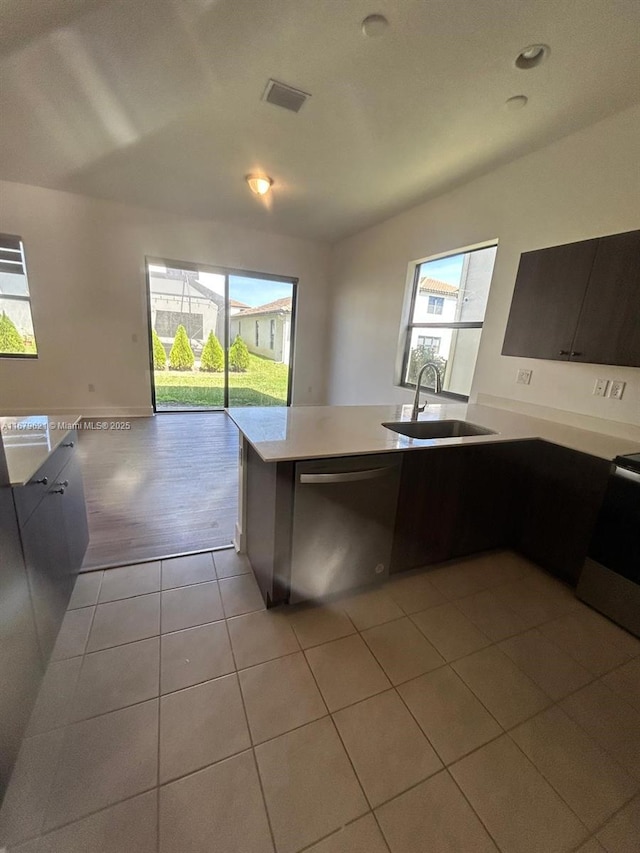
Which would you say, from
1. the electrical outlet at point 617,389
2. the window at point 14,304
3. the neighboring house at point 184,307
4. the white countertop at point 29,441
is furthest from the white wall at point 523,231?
the window at point 14,304

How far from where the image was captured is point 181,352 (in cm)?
509

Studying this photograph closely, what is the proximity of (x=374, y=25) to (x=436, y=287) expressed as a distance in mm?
2347

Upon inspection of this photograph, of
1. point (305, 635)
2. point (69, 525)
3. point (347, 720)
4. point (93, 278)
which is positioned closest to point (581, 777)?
point (347, 720)

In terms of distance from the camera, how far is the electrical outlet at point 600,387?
2225 mm

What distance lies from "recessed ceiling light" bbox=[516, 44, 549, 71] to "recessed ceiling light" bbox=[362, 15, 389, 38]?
717 millimetres

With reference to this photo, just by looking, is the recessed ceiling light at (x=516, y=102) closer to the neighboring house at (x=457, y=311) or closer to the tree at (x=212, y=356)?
the neighboring house at (x=457, y=311)

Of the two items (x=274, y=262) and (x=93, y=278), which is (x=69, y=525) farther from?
(x=274, y=262)

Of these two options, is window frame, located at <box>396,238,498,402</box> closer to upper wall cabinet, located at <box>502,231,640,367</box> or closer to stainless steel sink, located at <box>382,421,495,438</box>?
upper wall cabinet, located at <box>502,231,640,367</box>

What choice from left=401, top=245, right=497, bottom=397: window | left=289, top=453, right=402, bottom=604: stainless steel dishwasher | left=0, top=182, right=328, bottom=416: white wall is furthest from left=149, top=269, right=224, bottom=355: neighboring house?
left=289, top=453, right=402, bottom=604: stainless steel dishwasher

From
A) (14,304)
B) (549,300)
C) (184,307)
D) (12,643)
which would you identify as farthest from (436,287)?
(14,304)

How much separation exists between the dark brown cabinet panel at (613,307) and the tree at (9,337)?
5.83 meters

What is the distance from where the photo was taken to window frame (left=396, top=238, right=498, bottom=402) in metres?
3.28

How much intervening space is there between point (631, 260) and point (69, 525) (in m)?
3.18

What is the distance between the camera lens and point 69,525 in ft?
5.51
